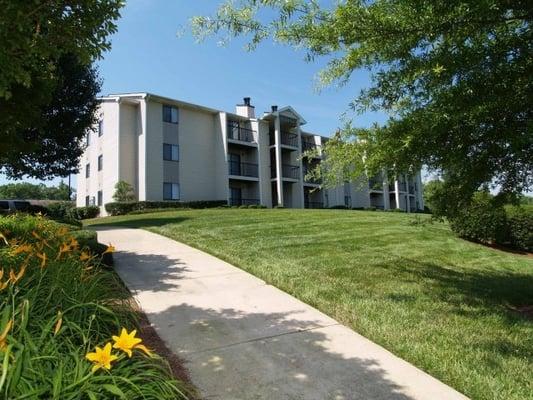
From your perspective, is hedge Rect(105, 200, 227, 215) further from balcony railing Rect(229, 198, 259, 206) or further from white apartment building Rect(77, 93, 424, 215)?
balcony railing Rect(229, 198, 259, 206)

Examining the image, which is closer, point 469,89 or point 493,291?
point 469,89

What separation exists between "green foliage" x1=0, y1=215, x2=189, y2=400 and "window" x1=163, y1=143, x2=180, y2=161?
81.7 ft

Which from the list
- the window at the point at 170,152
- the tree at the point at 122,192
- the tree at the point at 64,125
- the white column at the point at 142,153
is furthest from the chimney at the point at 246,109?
the tree at the point at 64,125

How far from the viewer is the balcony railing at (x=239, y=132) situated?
3294 centimetres

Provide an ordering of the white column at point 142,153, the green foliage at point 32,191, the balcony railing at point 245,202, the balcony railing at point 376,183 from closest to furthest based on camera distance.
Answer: the balcony railing at point 376,183
the white column at point 142,153
the balcony railing at point 245,202
the green foliage at point 32,191

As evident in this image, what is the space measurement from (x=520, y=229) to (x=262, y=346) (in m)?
12.8

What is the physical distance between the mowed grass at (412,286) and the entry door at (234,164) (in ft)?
58.5

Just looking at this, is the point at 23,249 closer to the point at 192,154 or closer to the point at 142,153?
the point at 142,153

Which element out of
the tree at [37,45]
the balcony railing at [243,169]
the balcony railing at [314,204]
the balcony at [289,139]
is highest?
the balcony at [289,139]

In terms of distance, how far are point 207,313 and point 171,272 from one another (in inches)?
99.2

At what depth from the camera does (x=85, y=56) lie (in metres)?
4.05

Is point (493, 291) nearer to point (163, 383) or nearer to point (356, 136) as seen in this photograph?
point (356, 136)

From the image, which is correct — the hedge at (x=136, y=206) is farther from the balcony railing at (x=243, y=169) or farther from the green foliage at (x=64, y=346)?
the green foliage at (x=64, y=346)

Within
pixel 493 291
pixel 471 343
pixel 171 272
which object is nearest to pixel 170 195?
pixel 171 272
